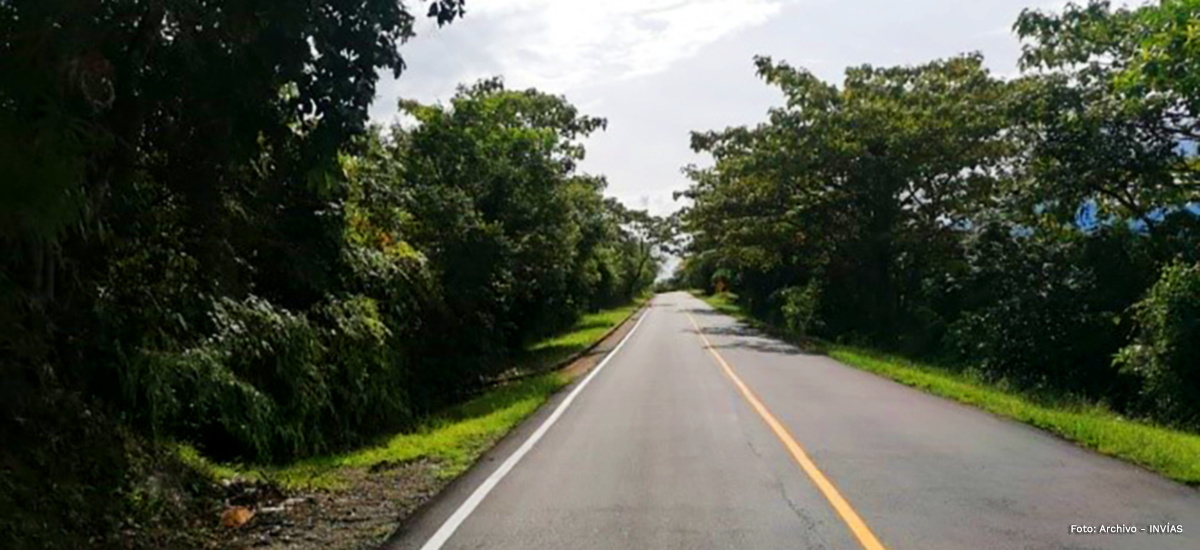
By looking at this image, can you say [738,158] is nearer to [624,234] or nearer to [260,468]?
[260,468]

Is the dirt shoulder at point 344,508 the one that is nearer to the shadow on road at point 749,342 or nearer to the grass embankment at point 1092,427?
the grass embankment at point 1092,427

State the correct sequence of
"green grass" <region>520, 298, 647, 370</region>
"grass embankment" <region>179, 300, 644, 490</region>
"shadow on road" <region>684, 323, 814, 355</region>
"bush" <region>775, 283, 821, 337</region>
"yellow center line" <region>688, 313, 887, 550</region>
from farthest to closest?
1. "bush" <region>775, 283, 821, 337</region>
2. "shadow on road" <region>684, 323, 814, 355</region>
3. "green grass" <region>520, 298, 647, 370</region>
4. "grass embankment" <region>179, 300, 644, 490</region>
5. "yellow center line" <region>688, 313, 887, 550</region>

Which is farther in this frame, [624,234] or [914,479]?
[624,234]

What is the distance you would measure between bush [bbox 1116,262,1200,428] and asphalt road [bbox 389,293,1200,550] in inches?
224

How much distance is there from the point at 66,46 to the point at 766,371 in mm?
18567

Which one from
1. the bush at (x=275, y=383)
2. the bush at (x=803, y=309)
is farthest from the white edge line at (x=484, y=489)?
the bush at (x=803, y=309)

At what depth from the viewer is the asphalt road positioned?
6.81m

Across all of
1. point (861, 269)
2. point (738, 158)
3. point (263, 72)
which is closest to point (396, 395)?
point (263, 72)

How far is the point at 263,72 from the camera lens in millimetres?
6633

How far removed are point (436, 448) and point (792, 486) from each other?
457cm

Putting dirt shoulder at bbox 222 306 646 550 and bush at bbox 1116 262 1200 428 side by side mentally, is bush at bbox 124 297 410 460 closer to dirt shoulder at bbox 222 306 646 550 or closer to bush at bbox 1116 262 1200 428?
dirt shoulder at bbox 222 306 646 550

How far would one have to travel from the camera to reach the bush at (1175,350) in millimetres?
18094

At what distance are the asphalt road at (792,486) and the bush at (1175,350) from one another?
5.69 meters

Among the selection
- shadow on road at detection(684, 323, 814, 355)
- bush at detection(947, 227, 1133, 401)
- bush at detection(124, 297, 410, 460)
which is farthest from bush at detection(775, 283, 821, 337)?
bush at detection(124, 297, 410, 460)
